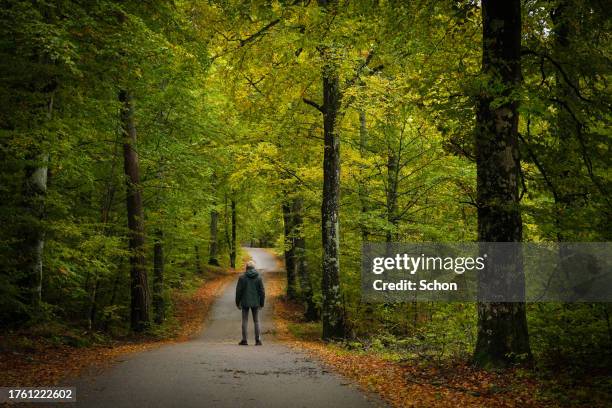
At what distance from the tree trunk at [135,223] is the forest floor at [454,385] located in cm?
850

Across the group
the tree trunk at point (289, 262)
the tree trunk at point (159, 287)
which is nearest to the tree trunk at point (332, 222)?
the tree trunk at point (159, 287)

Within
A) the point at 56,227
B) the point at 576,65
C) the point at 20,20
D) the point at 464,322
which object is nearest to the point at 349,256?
the point at 464,322

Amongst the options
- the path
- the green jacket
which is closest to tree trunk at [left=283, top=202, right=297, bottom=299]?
the green jacket

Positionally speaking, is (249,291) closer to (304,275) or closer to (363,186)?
(363,186)

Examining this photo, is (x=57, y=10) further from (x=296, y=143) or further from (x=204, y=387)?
(x=296, y=143)

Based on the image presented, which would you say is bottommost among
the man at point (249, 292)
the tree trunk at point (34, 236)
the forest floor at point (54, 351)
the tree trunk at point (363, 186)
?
the forest floor at point (54, 351)

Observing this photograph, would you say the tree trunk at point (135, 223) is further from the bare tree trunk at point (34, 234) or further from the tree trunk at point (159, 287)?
the bare tree trunk at point (34, 234)

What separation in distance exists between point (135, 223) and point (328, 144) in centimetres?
668

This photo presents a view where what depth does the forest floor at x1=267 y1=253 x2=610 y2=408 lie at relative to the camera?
234 inches

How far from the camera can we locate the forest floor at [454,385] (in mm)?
5953

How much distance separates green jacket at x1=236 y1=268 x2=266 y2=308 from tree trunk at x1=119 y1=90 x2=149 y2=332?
3422 millimetres

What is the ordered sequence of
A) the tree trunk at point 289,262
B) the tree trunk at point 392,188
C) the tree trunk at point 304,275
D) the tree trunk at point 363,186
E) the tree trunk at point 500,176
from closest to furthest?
the tree trunk at point 500,176 < the tree trunk at point 392,188 < the tree trunk at point 363,186 < the tree trunk at point 304,275 < the tree trunk at point 289,262

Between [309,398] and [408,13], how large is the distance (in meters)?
6.79

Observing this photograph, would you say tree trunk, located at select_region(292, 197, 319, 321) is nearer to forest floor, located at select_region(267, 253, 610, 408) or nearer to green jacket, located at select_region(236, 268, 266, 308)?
green jacket, located at select_region(236, 268, 266, 308)
